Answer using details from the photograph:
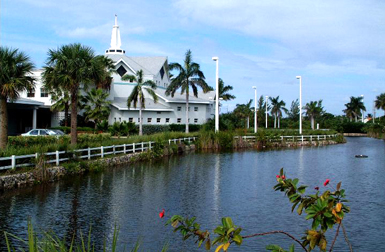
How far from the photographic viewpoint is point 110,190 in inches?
770

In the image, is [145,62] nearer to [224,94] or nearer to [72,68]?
[224,94]

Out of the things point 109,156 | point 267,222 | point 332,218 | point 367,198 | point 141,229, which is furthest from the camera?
point 109,156

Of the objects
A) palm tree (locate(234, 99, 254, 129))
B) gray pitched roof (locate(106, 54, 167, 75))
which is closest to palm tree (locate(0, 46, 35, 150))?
gray pitched roof (locate(106, 54, 167, 75))

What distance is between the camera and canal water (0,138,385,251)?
12.3m

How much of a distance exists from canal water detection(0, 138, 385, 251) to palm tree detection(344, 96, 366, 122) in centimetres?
9486

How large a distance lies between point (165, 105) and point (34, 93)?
55.9 feet

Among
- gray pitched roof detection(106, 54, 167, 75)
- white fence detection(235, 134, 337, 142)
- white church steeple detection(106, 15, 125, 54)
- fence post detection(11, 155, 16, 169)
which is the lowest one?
fence post detection(11, 155, 16, 169)

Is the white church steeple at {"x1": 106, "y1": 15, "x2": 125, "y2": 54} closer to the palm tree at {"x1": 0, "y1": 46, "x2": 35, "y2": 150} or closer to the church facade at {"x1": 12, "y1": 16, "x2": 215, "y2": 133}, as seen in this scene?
the church facade at {"x1": 12, "y1": 16, "x2": 215, "y2": 133}

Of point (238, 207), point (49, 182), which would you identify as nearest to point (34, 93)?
point (49, 182)

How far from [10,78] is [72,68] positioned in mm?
4675

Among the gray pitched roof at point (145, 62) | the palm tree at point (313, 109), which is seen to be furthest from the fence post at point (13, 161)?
the palm tree at point (313, 109)

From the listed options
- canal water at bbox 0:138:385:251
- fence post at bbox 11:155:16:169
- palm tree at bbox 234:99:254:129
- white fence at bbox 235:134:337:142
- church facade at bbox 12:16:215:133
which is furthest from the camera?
palm tree at bbox 234:99:254:129

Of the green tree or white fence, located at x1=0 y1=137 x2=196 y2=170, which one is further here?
the green tree

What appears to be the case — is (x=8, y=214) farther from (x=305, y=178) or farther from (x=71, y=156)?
(x=305, y=178)
